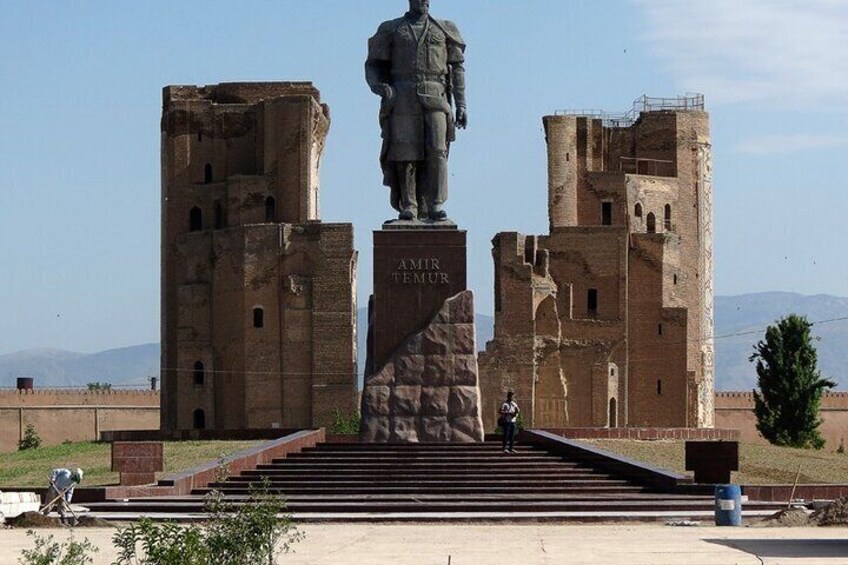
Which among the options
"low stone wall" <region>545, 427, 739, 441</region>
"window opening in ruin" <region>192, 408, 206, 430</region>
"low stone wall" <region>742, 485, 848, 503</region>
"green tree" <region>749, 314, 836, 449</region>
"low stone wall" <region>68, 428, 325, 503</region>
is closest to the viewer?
"low stone wall" <region>68, 428, 325, 503</region>

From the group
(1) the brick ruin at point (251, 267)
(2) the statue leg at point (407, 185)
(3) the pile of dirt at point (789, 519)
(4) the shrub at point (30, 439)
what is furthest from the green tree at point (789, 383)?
(3) the pile of dirt at point (789, 519)

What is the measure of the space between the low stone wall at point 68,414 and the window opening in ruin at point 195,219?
9293 millimetres

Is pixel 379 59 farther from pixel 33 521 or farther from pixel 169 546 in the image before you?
pixel 169 546

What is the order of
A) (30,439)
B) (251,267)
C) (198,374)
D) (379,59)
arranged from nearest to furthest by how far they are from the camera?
(379,59) < (251,267) < (30,439) < (198,374)

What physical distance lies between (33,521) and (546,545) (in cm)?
631

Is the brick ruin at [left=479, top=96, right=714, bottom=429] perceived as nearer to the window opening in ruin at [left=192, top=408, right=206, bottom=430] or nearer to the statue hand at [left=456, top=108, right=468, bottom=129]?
the window opening in ruin at [left=192, top=408, right=206, bottom=430]

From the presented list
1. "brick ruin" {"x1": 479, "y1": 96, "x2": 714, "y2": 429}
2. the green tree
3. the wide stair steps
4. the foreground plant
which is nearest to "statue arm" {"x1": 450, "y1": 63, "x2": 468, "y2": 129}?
the wide stair steps

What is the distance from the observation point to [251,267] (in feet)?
253

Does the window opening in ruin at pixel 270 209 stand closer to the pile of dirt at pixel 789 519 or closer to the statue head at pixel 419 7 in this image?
the statue head at pixel 419 7

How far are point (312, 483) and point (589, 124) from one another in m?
58.2

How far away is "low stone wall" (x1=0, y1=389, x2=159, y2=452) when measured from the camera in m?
85.0

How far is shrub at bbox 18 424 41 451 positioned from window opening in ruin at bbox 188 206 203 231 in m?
9.60

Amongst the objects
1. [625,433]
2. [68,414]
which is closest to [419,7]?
[625,433]

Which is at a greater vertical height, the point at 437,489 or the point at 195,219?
the point at 195,219
